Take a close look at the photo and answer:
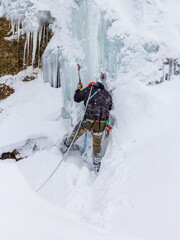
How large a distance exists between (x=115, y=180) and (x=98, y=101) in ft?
4.32

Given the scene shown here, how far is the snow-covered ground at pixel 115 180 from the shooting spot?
48.6 inches

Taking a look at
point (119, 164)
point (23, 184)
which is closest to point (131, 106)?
point (119, 164)

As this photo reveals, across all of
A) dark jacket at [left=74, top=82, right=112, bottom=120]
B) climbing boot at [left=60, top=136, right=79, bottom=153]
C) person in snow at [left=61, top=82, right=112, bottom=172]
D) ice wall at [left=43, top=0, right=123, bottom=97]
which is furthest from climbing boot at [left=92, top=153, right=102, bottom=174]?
ice wall at [left=43, top=0, right=123, bottom=97]

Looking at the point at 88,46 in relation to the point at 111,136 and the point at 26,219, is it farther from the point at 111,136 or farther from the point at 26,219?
the point at 26,219

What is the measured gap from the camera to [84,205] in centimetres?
233

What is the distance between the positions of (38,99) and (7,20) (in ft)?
7.80

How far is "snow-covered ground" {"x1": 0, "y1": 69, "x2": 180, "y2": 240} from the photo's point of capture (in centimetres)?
124

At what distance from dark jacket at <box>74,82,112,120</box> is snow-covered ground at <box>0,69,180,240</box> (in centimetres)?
19

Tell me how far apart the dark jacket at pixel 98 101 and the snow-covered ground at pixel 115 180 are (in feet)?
0.62

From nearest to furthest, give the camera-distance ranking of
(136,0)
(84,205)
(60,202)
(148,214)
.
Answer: (148,214) → (84,205) → (60,202) → (136,0)

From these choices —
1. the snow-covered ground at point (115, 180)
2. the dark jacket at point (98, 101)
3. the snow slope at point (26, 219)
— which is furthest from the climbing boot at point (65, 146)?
the snow slope at point (26, 219)

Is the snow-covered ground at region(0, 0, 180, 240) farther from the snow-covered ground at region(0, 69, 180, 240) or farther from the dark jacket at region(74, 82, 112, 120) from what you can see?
the dark jacket at region(74, 82, 112, 120)

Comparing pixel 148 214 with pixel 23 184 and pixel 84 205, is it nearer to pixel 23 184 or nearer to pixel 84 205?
pixel 84 205

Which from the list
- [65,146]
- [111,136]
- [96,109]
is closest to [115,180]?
[111,136]
